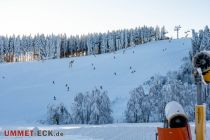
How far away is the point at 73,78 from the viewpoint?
92.6 metres

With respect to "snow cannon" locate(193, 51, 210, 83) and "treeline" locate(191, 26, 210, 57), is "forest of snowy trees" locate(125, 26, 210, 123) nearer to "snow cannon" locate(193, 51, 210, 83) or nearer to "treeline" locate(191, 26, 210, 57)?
"treeline" locate(191, 26, 210, 57)

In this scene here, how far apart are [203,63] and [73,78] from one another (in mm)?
87046

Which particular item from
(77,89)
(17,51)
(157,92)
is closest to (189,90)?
(157,92)

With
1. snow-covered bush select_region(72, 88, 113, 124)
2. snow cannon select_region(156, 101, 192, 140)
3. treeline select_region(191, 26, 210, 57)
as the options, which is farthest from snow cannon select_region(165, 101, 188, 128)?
treeline select_region(191, 26, 210, 57)

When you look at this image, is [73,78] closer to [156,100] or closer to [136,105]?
[136,105]

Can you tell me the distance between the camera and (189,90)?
60.5m

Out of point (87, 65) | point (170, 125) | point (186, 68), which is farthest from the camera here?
point (87, 65)

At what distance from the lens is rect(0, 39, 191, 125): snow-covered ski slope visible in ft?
241

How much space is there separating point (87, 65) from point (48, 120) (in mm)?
43923

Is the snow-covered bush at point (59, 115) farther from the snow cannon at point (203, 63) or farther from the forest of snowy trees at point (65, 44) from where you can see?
the forest of snowy trees at point (65, 44)

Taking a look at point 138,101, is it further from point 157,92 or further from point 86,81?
point 86,81

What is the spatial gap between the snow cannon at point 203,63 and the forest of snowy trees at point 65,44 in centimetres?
17031

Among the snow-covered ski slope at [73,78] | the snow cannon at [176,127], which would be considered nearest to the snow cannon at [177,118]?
the snow cannon at [176,127]

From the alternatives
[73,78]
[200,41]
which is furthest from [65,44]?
[200,41]
